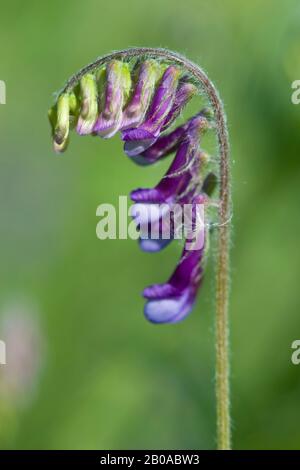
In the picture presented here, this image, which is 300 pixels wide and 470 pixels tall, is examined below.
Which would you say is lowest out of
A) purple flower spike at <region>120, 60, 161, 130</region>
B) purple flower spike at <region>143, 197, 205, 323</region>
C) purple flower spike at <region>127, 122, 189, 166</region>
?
purple flower spike at <region>143, 197, 205, 323</region>

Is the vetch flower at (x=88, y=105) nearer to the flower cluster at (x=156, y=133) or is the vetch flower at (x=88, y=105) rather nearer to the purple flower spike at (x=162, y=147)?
the flower cluster at (x=156, y=133)

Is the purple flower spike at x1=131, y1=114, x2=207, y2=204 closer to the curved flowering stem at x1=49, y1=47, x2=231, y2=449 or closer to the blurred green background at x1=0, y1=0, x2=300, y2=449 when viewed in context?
the curved flowering stem at x1=49, y1=47, x2=231, y2=449

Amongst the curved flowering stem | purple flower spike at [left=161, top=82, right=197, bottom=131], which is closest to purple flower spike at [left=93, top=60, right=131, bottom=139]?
the curved flowering stem

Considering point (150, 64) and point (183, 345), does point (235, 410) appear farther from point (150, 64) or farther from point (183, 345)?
point (150, 64)

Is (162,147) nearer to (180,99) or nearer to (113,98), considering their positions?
(180,99)

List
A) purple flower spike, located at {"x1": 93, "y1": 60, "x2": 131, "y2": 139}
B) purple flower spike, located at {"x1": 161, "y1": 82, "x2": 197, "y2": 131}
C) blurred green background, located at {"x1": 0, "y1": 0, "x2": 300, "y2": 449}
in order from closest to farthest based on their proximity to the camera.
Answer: purple flower spike, located at {"x1": 93, "y1": 60, "x2": 131, "y2": 139}
purple flower spike, located at {"x1": 161, "y1": 82, "x2": 197, "y2": 131}
blurred green background, located at {"x1": 0, "y1": 0, "x2": 300, "y2": 449}

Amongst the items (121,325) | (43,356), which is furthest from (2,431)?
(121,325)

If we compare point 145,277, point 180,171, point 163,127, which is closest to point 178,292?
point 180,171
